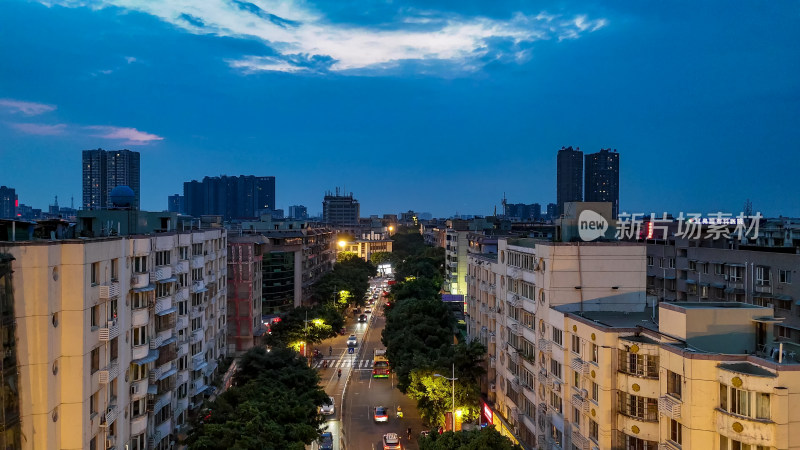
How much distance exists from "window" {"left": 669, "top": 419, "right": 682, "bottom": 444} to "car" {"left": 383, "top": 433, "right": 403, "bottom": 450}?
921 inches

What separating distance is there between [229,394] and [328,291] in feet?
195

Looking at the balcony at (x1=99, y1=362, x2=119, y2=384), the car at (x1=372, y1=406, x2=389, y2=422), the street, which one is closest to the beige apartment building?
the street

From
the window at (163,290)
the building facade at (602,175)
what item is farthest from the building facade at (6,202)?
the building facade at (602,175)

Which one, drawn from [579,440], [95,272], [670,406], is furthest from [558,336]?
[95,272]

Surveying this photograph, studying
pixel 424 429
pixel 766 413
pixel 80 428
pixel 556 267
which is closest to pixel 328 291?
pixel 424 429

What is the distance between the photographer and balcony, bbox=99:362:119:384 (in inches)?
1087

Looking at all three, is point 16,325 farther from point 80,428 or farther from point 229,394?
point 229,394

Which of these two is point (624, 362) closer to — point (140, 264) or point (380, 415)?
→ point (140, 264)

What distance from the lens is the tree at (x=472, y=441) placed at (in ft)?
100

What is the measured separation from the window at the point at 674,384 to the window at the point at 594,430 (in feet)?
19.2

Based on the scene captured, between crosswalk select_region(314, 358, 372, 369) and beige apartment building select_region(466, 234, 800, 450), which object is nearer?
beige apartment building select_region(466, 234, 800, 450)

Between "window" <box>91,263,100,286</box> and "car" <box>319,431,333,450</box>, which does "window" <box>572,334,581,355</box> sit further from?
"window" <box>91,263,100,286</box>

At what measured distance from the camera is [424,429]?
49594 mm

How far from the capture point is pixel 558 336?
34812 millimetres
